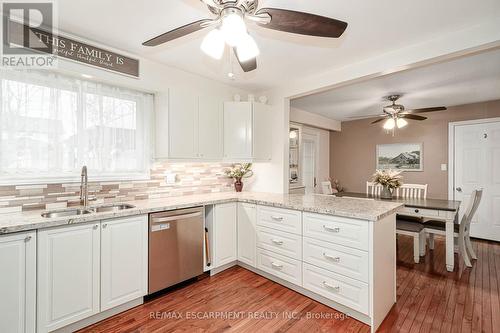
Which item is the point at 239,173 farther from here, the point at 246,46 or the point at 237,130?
the point at 246,46

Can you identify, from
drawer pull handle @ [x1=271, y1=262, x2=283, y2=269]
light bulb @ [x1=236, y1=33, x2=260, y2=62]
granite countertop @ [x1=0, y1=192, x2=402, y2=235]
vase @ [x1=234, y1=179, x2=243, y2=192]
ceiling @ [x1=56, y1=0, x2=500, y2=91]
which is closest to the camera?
light bulb @ [x1=236, y1=33, x2=260, y2=62]

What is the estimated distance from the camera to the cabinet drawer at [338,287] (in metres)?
1.96

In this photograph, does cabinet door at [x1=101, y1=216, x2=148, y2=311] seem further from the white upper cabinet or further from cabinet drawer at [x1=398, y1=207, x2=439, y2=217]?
cabinet drawer at [x1=398, y1=207, x2=439, y2=217]

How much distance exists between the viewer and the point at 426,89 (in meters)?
3.56

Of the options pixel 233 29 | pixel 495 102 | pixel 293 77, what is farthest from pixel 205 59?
pixel 495 102

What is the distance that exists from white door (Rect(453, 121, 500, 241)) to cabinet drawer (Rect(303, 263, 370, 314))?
378 cm

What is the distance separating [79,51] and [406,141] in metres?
5.65

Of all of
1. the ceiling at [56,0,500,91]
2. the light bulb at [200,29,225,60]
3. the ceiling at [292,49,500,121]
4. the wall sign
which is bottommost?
the light bulb at [200,29,225,60]

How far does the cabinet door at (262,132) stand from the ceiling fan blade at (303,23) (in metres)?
1.86

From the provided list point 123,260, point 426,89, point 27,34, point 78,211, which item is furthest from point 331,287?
point 27,34

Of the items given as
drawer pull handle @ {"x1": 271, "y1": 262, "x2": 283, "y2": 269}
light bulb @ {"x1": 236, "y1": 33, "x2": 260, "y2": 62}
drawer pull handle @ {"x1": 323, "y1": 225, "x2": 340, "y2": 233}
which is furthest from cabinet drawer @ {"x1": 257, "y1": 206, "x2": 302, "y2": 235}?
light bulb @ {"x1": 236, "y1": 33, "x2": 260, "y2": 62}

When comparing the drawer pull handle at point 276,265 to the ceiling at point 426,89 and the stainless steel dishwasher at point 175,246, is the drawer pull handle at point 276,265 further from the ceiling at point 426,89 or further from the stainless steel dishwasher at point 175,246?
the ceiling at point 426,89

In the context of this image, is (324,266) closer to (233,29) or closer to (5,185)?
(233,29)

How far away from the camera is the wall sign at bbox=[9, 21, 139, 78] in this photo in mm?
1971
